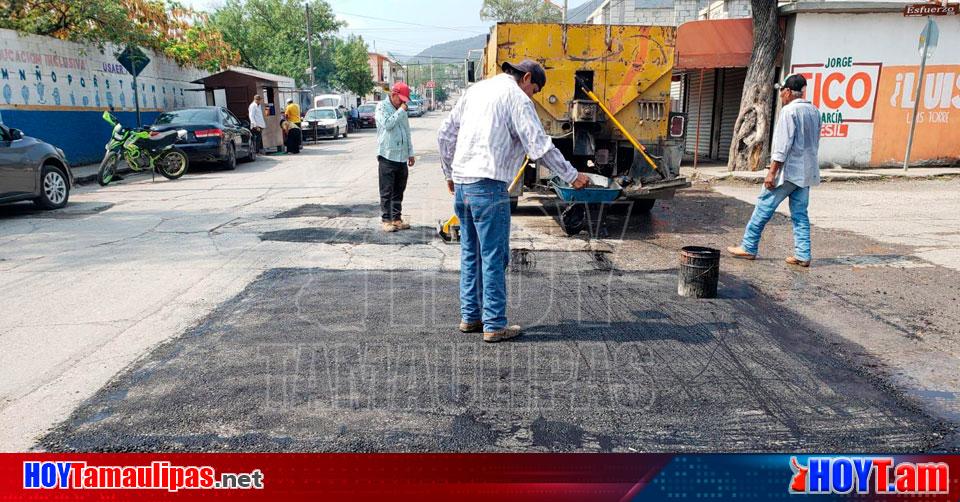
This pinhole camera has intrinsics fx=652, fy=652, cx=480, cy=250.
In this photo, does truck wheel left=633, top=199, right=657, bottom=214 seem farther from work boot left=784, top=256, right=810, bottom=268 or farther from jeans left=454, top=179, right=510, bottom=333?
jeans left=454, top=179, right=510, bottom=333

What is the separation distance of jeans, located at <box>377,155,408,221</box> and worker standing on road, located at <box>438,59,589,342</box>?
379 centimetres

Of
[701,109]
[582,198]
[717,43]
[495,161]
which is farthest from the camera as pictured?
[701,109]

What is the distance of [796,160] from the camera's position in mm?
6625

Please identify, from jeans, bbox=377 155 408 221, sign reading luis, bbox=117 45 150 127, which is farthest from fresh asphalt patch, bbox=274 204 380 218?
sign reading luis, bbox=117 45 150 127

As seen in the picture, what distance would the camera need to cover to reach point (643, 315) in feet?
16.8

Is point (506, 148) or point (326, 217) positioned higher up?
point (506, 148)

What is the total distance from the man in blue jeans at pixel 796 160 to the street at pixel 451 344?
49cm

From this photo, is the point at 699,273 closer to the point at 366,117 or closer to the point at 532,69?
the point at 532,69

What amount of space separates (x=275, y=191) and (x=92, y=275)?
6.08 meters

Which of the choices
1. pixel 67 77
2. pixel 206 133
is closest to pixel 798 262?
pixel 206 133

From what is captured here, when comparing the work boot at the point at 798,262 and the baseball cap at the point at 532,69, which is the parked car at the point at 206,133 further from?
the work boot at the point at 798,262

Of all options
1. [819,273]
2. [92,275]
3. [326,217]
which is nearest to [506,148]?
[819,273]

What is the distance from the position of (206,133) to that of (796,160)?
527 inches

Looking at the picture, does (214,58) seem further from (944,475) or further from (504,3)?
(504,3)
